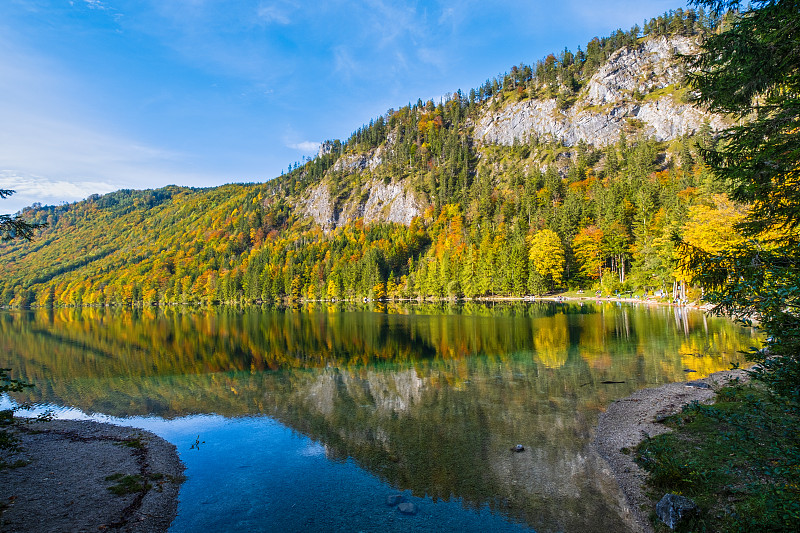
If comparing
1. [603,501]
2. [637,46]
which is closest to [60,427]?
[603,501]

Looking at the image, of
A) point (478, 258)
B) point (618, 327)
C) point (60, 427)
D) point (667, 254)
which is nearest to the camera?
point (60, 427)

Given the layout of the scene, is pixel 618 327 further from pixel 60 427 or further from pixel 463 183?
pixel 463 183

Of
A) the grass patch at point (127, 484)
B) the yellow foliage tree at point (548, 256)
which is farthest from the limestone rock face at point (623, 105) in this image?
the grass patch at point (127, 484)

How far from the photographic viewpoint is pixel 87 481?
12.7 m

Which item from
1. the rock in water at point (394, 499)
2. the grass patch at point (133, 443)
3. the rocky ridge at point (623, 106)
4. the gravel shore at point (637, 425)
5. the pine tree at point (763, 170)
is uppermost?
the rocky ridge at point (623, 106)

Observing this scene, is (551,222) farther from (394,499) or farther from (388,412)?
(394,499)

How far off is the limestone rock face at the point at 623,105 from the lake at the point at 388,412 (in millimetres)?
151514

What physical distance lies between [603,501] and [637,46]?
232 meters

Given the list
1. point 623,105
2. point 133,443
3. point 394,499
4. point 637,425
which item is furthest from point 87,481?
point 623,105

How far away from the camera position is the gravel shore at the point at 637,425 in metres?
11.0

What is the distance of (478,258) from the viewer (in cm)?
10894

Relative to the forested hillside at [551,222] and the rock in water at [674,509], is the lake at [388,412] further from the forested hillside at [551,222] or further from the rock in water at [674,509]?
the forested hillside at [551,222]

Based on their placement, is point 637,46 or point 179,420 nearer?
point 179,420

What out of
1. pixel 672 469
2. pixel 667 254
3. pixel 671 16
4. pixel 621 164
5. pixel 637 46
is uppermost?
pixel 671 16
